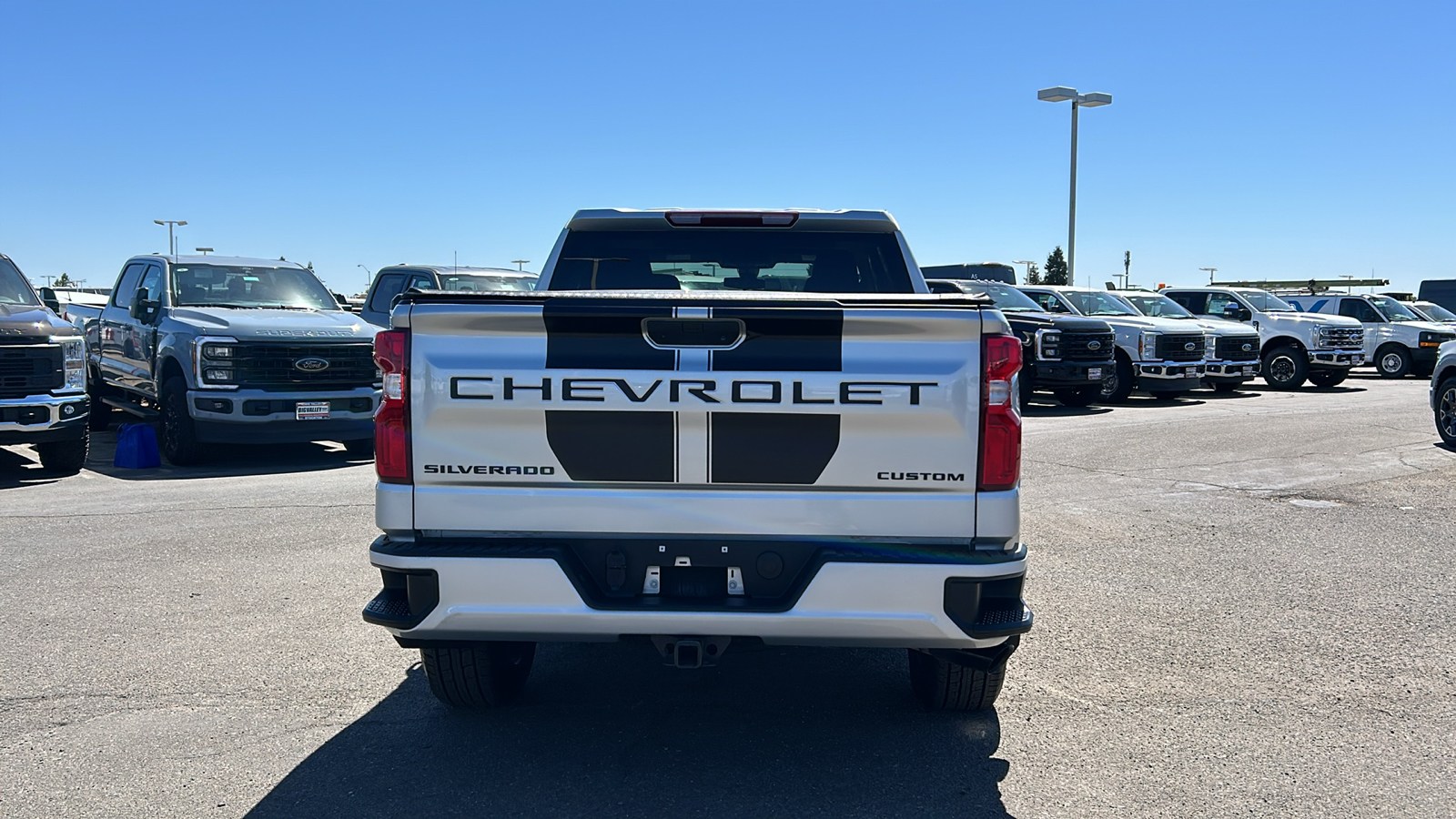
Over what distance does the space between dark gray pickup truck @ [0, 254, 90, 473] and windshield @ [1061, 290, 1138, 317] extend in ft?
52.1

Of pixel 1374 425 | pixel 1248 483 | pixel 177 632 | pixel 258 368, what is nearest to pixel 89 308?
pixel 258 368

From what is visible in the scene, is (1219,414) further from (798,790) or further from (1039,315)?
(798,790)

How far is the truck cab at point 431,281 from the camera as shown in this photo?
15.3 metres

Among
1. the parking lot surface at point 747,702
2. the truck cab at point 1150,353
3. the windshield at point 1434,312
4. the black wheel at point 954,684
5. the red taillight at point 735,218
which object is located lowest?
the parking lot surface at point 747,702

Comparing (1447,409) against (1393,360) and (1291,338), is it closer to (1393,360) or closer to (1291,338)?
(1291,338)

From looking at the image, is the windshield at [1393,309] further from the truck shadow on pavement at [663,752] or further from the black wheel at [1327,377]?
the truck shadow on pavement at [663,752]

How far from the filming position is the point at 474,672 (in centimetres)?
439

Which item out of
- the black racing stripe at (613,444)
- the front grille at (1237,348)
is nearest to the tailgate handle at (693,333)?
the black racing stripe at (613,444)

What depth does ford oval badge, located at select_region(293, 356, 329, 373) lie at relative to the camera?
1202cm

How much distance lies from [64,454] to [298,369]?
231 cm

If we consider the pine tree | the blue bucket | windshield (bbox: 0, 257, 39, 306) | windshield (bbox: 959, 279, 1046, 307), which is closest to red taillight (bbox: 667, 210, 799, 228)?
the blue bucket

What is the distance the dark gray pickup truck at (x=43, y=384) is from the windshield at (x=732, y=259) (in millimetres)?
7869

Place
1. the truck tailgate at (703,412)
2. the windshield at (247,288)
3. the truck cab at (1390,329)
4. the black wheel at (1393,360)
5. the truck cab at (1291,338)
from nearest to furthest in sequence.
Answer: the truck tailgate at (703,412) < the windshield at (247,288) < the truck cab at (1291,338) < the truck cab at (1390,329) < the black wheel at (1393,360)

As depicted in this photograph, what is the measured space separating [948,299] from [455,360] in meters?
1.54
